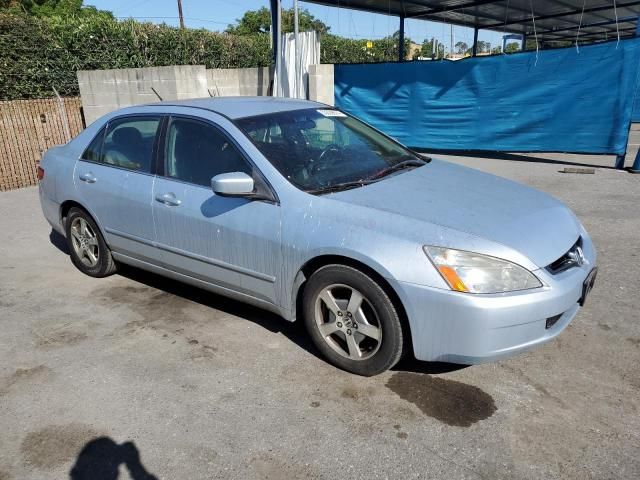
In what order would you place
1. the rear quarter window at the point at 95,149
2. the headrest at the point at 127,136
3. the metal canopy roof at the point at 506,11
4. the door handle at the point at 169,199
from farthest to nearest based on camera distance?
1. the metal canopy roof at the point at 506,11
2. the rear quarter window at the point at 95,149
3. the headrest at the point at 127,136
4. the door handle at the point at 169,199

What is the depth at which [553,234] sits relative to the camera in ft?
10.1

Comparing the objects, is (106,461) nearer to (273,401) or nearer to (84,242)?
(273,401)

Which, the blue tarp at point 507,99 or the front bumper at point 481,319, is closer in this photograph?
the front bumper at point 481,319

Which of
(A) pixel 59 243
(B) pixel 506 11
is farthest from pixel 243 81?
(B) pixel 506 11

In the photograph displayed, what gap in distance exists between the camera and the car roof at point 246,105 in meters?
3.93

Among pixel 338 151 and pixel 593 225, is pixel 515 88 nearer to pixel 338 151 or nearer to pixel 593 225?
pixel 593 225

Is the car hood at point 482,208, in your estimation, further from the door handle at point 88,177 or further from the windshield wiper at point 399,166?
the door handle at point 88,177

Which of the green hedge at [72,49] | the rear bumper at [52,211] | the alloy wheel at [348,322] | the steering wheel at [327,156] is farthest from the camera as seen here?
the green hedge at [72,49]

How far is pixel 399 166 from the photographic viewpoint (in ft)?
12.9

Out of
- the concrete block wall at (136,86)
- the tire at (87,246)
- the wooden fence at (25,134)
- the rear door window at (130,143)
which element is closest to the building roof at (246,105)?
the rear door window at (130,143)

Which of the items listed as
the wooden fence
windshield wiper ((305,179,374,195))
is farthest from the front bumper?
the wooden fence

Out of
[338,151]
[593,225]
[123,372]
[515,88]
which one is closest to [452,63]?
[515,88]

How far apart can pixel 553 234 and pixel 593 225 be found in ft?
11.3

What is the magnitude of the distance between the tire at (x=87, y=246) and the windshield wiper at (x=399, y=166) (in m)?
2.60
